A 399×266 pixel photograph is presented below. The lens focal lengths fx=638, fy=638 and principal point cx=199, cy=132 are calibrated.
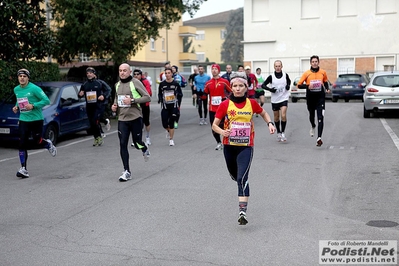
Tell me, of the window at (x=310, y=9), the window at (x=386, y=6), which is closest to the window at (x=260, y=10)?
the window at (x=310, y=9)

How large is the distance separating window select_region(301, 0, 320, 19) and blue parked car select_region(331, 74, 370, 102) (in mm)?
13457

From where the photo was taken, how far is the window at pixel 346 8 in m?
45.6

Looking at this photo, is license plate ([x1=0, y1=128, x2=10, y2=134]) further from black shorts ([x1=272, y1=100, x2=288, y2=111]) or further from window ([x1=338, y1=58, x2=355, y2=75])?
window ([x1=338, y1=58, x2=355, y2=75])

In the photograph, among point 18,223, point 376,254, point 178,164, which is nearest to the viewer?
point 376,254

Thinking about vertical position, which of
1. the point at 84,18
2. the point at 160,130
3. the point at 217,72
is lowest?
the point at 160,130

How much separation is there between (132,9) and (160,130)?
4.54m

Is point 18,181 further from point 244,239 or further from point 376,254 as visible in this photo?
point 376,254

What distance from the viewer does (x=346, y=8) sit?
45750mm

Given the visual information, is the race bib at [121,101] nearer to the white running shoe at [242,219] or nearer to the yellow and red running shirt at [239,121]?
Result: the yellow and red running shirt at [239,121]

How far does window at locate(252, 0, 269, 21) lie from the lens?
48.4 metres

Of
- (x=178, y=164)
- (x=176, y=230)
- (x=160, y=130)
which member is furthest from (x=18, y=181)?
(x=160, y=130)

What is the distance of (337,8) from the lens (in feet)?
150

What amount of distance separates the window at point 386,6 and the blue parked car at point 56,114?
107 ft

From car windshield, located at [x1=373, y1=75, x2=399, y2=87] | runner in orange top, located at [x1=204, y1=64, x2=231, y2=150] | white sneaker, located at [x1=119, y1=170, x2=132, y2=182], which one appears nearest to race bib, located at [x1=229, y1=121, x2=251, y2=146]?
white sneaker, located at [x1=119, y1=170, x2=132, y2=182]
